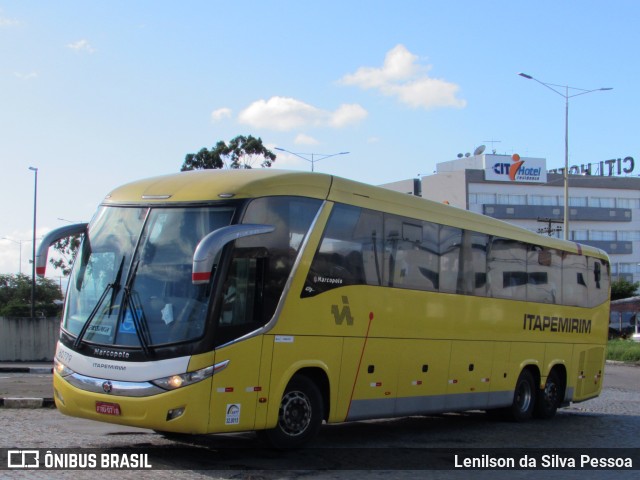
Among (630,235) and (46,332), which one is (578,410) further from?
(630,235)

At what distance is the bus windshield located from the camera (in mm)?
9492

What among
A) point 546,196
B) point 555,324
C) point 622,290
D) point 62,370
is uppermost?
point 546,196

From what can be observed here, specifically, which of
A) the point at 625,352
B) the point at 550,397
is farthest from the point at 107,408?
→ the point at 625,352

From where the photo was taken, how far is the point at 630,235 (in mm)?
96938

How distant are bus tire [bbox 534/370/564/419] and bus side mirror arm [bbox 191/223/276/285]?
995 centimetres

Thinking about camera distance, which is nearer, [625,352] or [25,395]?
[25,395]

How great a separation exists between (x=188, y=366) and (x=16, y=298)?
63.7 metres

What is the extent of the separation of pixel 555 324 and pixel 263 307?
381 inches

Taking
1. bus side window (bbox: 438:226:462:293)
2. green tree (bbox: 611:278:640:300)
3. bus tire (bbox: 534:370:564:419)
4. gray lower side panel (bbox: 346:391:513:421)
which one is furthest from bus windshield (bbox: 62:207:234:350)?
green tree (bbox: 611:278:640:300)

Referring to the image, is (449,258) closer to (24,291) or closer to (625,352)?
(625,352)

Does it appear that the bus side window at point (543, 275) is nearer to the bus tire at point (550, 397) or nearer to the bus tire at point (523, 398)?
the bus tire at point (523, 398)

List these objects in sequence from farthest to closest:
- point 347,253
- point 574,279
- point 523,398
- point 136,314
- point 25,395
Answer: point 574,279, point 25,395, point 523,398, point 347,253, point 136,314

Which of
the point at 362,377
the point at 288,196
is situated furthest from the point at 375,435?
the point at 288,196

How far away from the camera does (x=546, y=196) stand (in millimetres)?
93062
